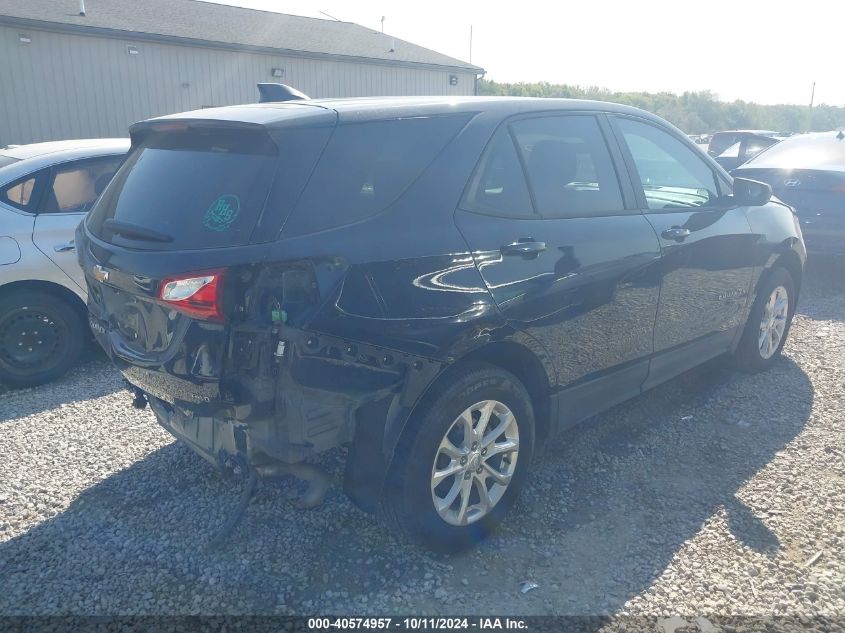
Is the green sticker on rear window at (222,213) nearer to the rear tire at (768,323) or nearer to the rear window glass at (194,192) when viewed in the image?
the rear window glass at (194,192)

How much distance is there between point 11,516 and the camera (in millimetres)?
3457

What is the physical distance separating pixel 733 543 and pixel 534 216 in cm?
174

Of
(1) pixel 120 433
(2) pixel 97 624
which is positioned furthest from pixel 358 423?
(1) pixel 120 433

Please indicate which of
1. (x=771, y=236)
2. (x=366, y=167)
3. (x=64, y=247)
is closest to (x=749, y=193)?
(x=771, y=236)

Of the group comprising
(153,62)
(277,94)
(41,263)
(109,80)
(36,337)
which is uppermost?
(153,62)

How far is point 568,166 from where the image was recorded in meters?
3.56

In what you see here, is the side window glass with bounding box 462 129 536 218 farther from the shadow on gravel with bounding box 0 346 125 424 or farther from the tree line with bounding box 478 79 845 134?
the tree line with bounding box 478 79 845 134

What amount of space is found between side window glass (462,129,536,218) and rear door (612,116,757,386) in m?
0.94

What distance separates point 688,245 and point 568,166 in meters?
1.02

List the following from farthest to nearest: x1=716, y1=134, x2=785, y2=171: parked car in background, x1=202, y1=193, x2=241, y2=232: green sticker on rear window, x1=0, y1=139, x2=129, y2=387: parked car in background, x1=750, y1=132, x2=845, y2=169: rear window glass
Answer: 1. x1=716, y1=134, x2=785, y2=171: parked car in background
2. x1=750, y1=132, x2=845, y2=169: rear window glass
3. x1=0, y1=139, x2=129, y2=387: parked car in background
4. x1=202, y1=193, x2=241, y2=232: green sticker on rear window

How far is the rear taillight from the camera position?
2.45m

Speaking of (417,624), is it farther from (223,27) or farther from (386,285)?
(223,27)

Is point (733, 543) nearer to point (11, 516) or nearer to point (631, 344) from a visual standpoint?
point (631, 344)

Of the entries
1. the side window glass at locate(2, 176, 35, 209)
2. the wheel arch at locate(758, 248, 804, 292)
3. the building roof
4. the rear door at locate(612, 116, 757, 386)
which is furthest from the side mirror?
the building roof
